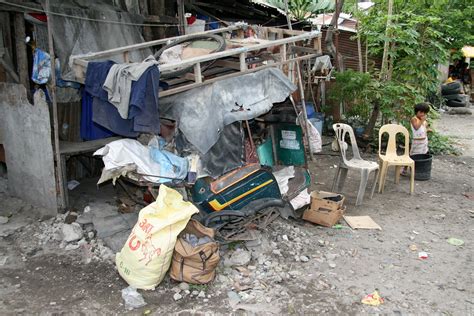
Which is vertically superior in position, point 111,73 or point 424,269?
point 111,73

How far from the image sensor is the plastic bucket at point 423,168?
7.96 meters

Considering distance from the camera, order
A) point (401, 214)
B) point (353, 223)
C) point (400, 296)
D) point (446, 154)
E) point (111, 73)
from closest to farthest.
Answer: point (400, 296)
point (111, 73)
point (353, 223)
point (401, 214)
point (446, 154)

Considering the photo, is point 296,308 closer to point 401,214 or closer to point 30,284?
point 30,284

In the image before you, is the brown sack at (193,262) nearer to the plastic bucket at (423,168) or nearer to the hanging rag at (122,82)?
the hanging rag at (122,82)

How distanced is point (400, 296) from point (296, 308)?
105cm

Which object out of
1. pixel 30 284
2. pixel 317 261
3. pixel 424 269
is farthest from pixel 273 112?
pixel 30 284

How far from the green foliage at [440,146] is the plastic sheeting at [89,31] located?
6744 mm

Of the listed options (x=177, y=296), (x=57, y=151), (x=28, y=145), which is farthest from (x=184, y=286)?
(x=28, y=145)

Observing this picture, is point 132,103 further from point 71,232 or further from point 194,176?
point 71,232

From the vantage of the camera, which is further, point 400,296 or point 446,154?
point 446,154

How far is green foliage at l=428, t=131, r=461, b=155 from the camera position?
1004cm

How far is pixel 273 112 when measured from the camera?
248 inches

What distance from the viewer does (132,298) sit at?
4129 mm

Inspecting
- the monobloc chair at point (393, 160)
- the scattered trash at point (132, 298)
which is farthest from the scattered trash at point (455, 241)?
the scattered trash at point (132, 298)
